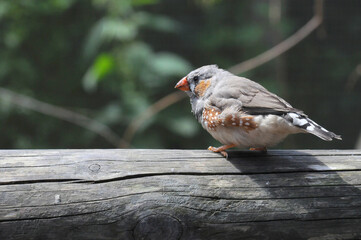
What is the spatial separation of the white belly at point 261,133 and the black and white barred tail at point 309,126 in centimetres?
3

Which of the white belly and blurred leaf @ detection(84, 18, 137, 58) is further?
blurred leaf @ detection(84, 18, 137, 58)

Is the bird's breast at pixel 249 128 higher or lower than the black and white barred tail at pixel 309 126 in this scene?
lower

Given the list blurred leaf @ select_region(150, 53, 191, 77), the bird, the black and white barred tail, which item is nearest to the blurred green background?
blurred leaf @ select_region(150, 53, 191, 77)

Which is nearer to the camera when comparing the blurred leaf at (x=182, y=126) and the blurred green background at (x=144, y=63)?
the blurred green background at (x=144, y=63)

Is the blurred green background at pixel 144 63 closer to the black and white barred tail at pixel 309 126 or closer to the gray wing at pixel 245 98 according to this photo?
the gray wing at pixel 245 98

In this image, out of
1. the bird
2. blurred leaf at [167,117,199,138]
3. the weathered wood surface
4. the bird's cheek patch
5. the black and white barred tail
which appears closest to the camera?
the weathered wood surface

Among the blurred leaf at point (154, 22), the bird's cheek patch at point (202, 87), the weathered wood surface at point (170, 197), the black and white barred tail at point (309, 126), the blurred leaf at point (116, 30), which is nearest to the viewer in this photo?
the weathered wood surface at point (170, 197)

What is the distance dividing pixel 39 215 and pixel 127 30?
11.5 ft

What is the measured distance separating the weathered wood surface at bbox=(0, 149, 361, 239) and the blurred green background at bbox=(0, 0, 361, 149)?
2.62 metres

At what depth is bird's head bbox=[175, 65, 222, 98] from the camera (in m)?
2.95

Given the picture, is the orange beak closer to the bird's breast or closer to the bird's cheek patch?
the bird's cheek patch

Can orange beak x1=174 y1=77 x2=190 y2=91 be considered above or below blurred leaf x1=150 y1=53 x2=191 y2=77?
above

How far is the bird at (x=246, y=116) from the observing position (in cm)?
234

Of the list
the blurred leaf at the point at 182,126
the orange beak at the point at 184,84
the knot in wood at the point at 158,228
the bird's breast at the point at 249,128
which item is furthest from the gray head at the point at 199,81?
the blurred leaf at the point at 182,126
